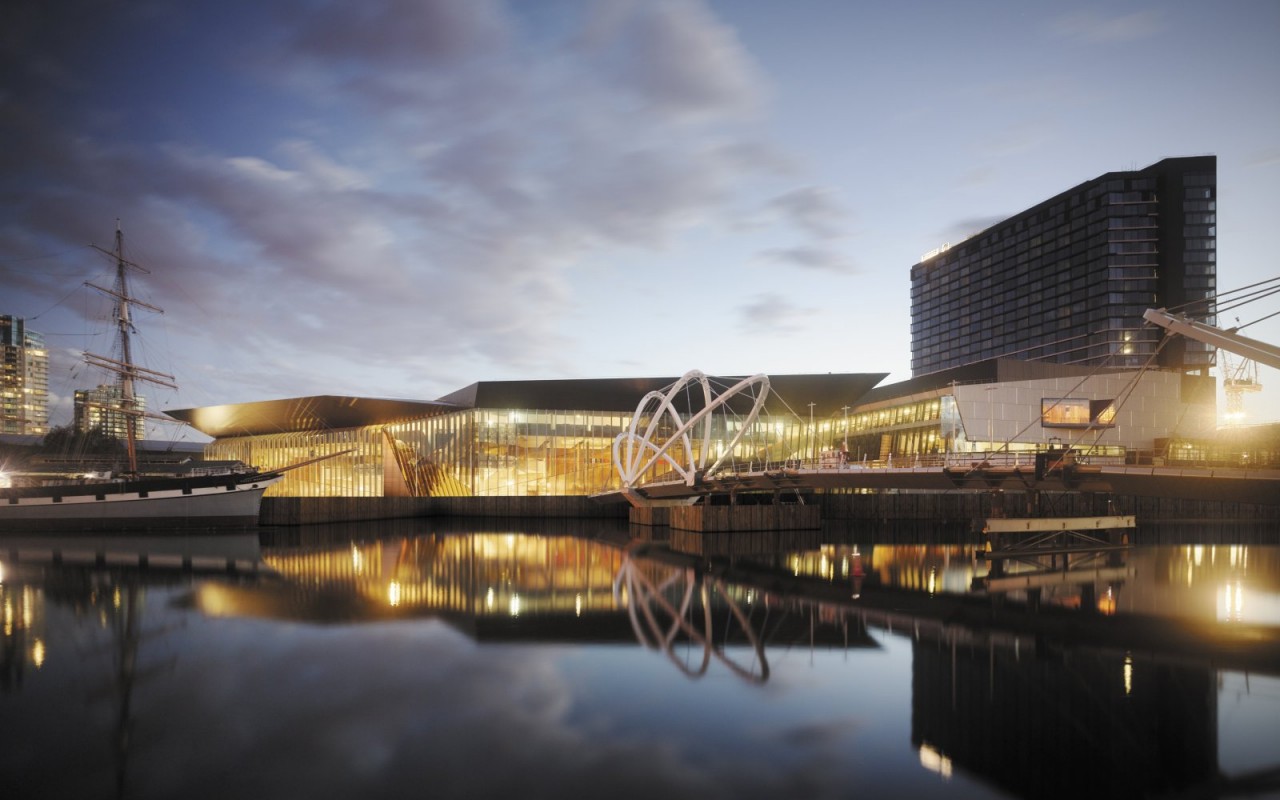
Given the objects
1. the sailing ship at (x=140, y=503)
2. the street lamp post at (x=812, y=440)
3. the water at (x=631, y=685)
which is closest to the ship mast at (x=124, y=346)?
the sailing ship at (x=140, y=503)

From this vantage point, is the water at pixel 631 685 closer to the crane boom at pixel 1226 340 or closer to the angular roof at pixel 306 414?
the crane boom at pixel 1226 340

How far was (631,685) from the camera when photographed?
15672mm

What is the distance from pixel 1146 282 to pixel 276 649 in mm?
135949

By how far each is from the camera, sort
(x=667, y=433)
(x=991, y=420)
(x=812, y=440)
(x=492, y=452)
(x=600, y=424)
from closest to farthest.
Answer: (x=991, y=420)
(x=492, y=452)
(x=600, y=424)
(x=667, y=433)
(x=812, y=440)

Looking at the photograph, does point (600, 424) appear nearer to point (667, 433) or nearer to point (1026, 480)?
point (667, 433)

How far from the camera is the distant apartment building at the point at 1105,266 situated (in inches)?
4560

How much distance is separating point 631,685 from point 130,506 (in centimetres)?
4806

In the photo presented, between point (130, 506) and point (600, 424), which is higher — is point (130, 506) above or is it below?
below

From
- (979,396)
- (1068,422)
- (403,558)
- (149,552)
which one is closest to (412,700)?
(403,558)

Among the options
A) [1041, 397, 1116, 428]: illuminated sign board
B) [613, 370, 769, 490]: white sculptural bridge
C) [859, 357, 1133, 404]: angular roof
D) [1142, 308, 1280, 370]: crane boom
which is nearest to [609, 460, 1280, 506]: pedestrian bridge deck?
[613, 370, 769, 490]: white sculptural bridge

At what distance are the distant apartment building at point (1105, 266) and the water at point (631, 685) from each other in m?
91.9

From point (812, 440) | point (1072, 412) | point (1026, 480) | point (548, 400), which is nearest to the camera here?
point (1026, 480)

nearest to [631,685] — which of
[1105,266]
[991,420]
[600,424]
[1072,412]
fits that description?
[600,424]

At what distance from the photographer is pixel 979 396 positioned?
70.8 meters
